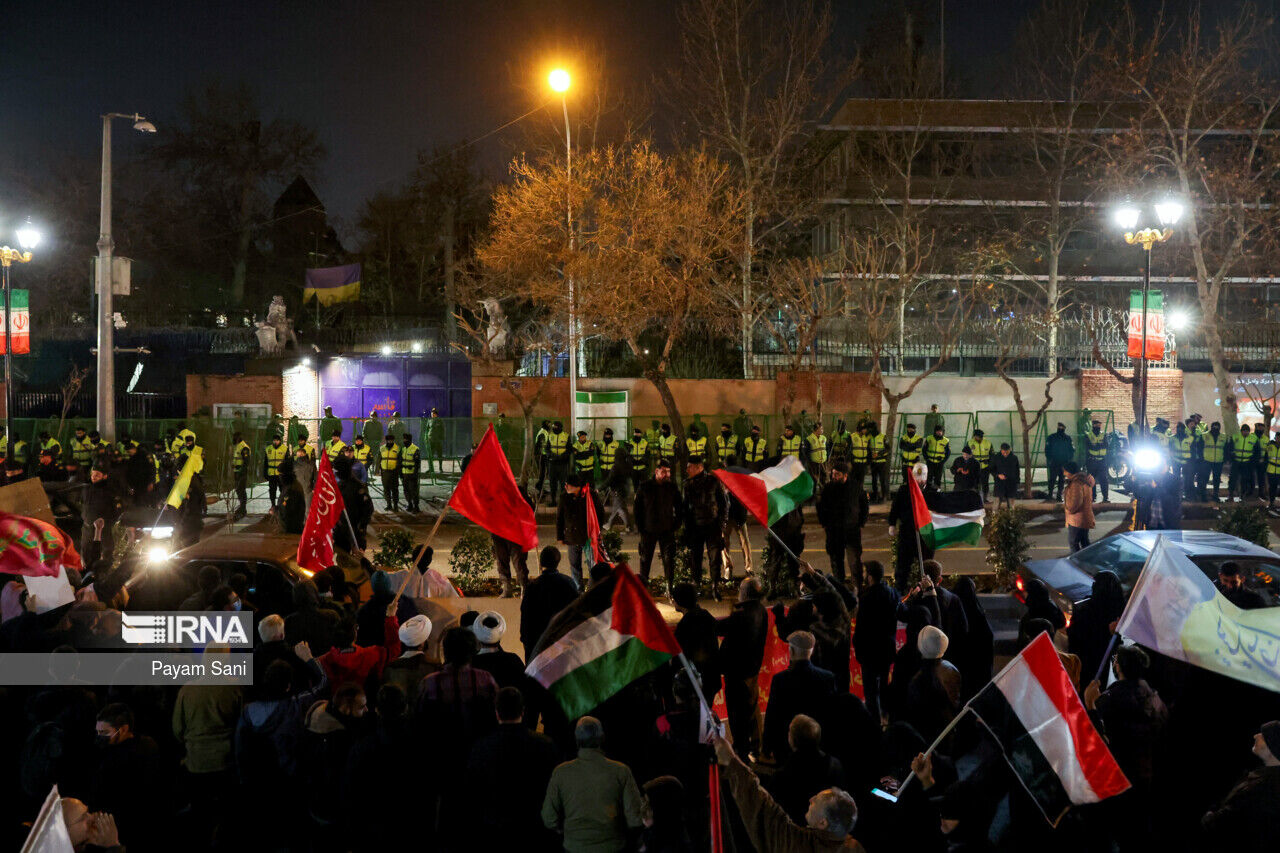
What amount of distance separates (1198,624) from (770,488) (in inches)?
206

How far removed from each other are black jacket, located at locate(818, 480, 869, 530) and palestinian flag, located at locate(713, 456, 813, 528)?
1.52 metres

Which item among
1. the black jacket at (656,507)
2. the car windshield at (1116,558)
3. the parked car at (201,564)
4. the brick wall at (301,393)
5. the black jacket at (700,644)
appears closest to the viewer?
the black jacket at (700,644)

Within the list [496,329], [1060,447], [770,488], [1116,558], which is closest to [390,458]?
[496,329]

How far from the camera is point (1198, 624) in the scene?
6.28 metres

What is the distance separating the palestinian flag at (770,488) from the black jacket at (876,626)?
2.23 m

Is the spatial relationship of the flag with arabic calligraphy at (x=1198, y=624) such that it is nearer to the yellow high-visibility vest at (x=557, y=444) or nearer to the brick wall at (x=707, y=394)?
the yellow high-visibility vest at (x=557, y=444)

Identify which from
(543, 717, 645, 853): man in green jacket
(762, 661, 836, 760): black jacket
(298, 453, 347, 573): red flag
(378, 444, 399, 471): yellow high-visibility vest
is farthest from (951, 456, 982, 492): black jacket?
(543, 717, 645, 853): man in green jacket

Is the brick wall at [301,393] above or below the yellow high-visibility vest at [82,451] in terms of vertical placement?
above

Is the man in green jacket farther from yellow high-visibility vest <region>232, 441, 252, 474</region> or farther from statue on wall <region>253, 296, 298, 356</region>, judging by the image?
statue on wall <region>253, 296, 298, 356</region>

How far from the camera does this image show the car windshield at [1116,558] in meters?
10.5

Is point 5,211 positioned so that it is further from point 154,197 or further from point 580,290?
point 580,290

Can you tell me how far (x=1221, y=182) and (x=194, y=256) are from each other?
44.1 meters

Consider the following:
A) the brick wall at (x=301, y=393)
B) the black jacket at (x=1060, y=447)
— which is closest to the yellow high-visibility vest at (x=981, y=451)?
the black jacket at (x=1060, y=447)

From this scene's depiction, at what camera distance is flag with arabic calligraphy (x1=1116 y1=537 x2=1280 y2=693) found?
19.6ft
